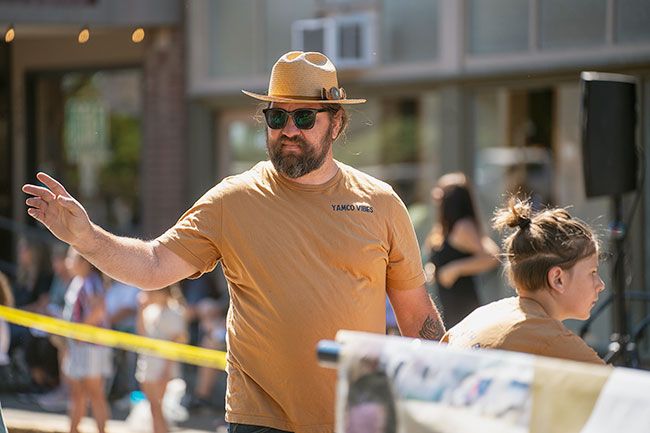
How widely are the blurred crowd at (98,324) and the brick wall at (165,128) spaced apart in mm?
1049

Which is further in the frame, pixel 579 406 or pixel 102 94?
pixel 102 94

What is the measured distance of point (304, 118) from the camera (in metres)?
4.18

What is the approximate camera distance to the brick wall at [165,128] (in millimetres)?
12766

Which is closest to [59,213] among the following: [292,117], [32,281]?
[292,117]

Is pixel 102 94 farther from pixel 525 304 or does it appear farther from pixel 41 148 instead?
pixel 525 304

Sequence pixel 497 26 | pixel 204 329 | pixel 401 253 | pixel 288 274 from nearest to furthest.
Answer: pixel 288 274
pixel 401 253
pixel 497 26
pixel 204 329

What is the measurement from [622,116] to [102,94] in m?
8.26

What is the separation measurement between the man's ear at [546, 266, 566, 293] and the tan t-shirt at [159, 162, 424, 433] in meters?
0.71

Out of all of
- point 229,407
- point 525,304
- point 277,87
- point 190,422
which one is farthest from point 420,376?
point 190,422

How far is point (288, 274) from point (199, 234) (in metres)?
0.35

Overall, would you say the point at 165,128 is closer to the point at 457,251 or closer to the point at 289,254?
the point at 457,251

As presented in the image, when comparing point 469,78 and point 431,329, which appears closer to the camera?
point 431,329

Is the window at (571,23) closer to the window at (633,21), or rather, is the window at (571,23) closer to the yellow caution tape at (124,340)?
the window at (633,21)

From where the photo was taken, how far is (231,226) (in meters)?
4.12
